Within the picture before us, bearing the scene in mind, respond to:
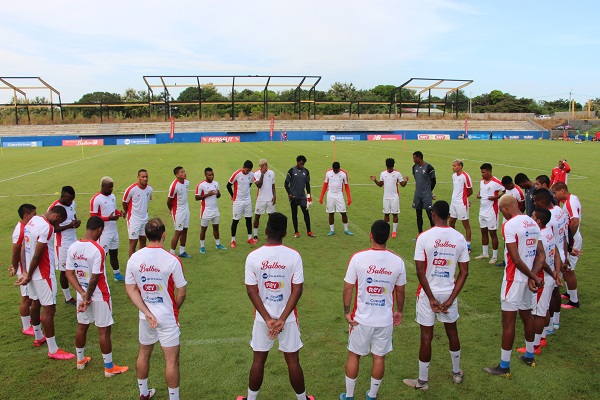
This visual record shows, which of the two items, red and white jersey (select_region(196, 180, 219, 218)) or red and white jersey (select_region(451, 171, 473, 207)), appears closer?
red and white jersey (select_region(451, 171, 473, 207))

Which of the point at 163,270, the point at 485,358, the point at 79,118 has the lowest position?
the point at 485,358

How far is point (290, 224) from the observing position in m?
13.5

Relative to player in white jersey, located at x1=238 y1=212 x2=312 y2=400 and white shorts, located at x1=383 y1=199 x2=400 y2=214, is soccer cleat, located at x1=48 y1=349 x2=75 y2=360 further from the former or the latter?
white shorts, located at x1=383 y1=199 x2=400 y2=214

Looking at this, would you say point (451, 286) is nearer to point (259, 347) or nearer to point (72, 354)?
point (259, 347)

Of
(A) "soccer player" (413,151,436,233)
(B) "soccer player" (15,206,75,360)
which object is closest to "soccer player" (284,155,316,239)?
(A) "soccer player" (413,151,436,233)

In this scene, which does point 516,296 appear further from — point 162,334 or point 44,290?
point 44,290

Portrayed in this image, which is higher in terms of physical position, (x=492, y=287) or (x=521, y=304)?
(x=521, y=304)

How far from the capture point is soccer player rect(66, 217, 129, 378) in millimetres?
5348

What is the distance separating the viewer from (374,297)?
463 centimetres

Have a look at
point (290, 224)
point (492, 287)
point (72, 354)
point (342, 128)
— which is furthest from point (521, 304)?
point (342, 128)

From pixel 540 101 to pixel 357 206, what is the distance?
12007cm

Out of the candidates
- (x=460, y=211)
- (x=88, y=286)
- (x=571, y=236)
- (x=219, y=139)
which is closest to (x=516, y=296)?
(x=571, y=236)

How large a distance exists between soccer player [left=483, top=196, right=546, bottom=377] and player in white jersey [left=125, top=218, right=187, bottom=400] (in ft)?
12.1

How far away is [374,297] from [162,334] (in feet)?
7.30
